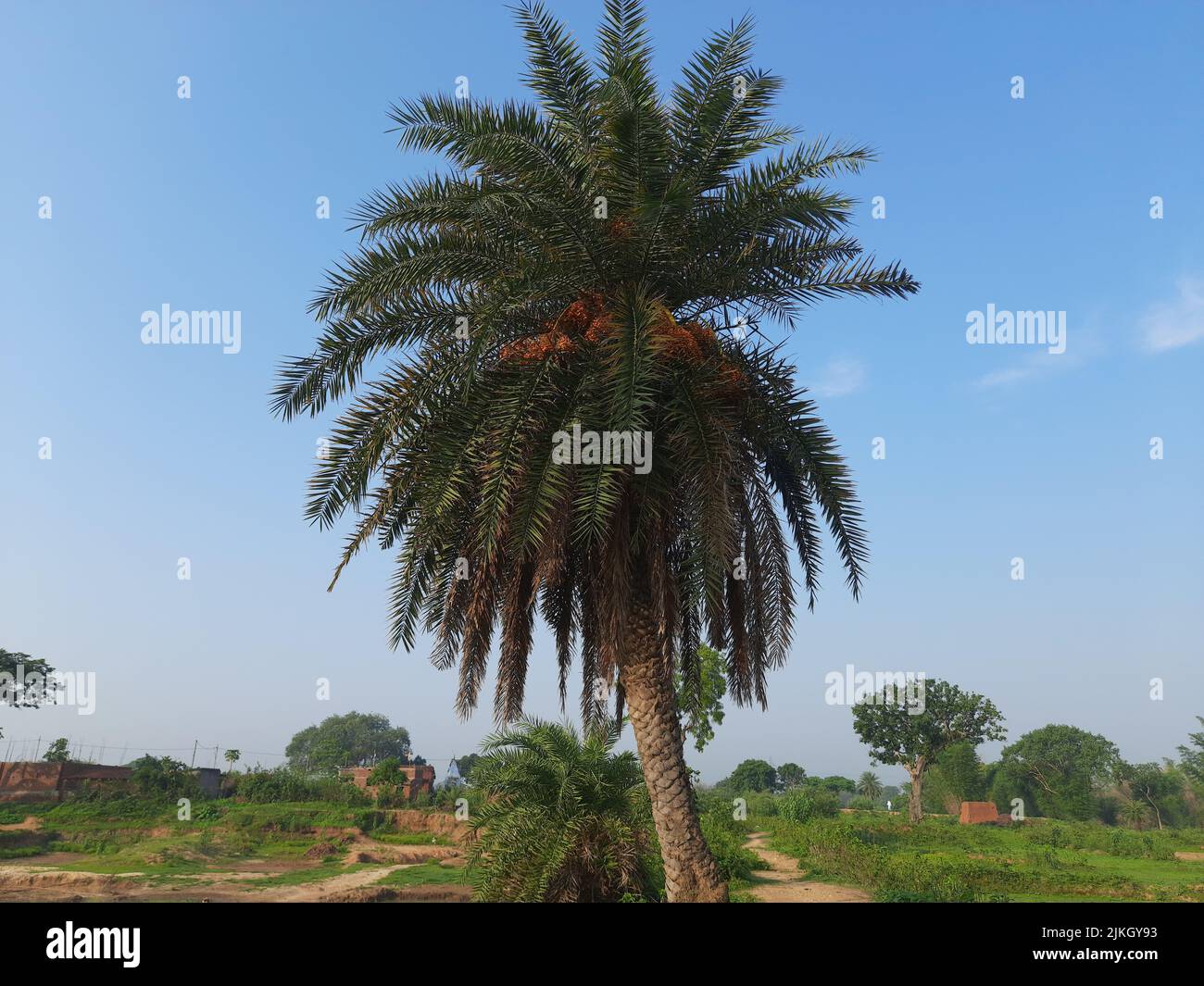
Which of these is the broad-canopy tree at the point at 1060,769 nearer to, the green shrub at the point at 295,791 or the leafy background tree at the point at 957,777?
the leafy background tree at the point at 957,777

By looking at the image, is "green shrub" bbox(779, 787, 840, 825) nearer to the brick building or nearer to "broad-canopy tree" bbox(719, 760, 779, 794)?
the brick building

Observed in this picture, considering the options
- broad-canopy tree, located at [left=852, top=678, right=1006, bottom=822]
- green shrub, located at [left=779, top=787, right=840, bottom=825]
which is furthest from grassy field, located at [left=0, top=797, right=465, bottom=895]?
broad-canopy tree, located at [left=852, top=678, right=1006, bottom=822]

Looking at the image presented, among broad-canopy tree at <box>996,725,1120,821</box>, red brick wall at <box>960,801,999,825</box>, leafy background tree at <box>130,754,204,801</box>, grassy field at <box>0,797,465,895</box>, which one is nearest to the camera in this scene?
grassy field at <box>0,797,465,895</box>

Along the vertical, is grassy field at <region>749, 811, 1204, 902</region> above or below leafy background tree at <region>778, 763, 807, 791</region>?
above

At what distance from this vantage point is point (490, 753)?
51.0 feet

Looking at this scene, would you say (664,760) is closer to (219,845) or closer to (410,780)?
(219,845)

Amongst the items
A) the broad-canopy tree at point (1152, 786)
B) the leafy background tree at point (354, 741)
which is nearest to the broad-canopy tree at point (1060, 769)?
the broad-canopy tree at point (1152, 786)

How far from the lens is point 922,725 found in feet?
160

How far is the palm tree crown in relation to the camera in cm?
980

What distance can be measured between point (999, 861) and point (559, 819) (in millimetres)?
16284

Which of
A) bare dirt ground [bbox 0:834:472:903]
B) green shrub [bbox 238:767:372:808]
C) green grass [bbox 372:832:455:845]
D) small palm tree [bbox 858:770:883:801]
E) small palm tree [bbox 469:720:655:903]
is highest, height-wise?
small palm tree [bbox 469:720:655:903]

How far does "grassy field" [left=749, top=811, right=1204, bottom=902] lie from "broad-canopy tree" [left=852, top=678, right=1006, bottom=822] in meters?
10.3
